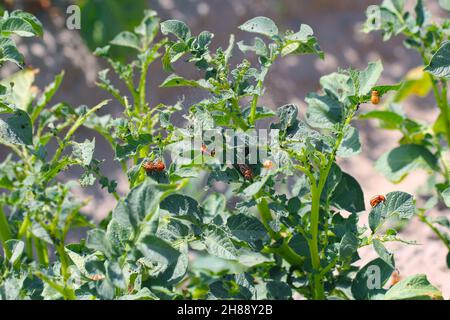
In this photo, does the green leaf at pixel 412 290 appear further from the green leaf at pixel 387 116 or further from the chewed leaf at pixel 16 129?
the chewed leaf at pixel 16 129

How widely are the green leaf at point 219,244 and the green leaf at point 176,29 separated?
0.35m

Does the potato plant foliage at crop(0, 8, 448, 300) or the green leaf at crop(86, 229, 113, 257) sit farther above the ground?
the potato plant foliage at crop(0, 8, 448, 300)

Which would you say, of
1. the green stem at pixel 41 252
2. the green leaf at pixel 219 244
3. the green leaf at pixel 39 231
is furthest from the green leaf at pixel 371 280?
the green stem at pixel 41 252

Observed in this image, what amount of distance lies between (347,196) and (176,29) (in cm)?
49

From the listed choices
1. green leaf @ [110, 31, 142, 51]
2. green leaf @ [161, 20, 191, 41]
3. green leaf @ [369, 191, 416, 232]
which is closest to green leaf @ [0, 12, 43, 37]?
green leaf @ [161, 20, 191, 41]

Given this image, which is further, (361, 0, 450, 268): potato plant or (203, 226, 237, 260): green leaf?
(361, 0, 450, 268): potato plant

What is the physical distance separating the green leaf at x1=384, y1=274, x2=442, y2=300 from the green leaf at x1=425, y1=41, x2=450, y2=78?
14.4 inches

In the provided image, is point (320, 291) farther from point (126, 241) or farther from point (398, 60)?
point (398, 60)

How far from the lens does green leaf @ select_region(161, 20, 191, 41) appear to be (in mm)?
1287

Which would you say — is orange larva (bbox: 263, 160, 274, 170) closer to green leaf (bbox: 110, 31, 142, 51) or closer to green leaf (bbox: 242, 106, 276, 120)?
green leaf (bbox: 242, 106, 276, 120)

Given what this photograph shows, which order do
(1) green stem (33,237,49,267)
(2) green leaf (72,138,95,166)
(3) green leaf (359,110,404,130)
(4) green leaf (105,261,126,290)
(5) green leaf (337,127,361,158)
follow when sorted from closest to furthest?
(4) green leaf (105,261,126,290) < (2) green leaf (72,138,95,166) < (5) green leaf (337,127,361,158) < (1) green stem (33,237,49,267) < (3) green leaf (359,110,404,130)

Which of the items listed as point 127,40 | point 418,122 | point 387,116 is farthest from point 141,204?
point 418,122

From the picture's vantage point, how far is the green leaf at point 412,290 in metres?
1.22
